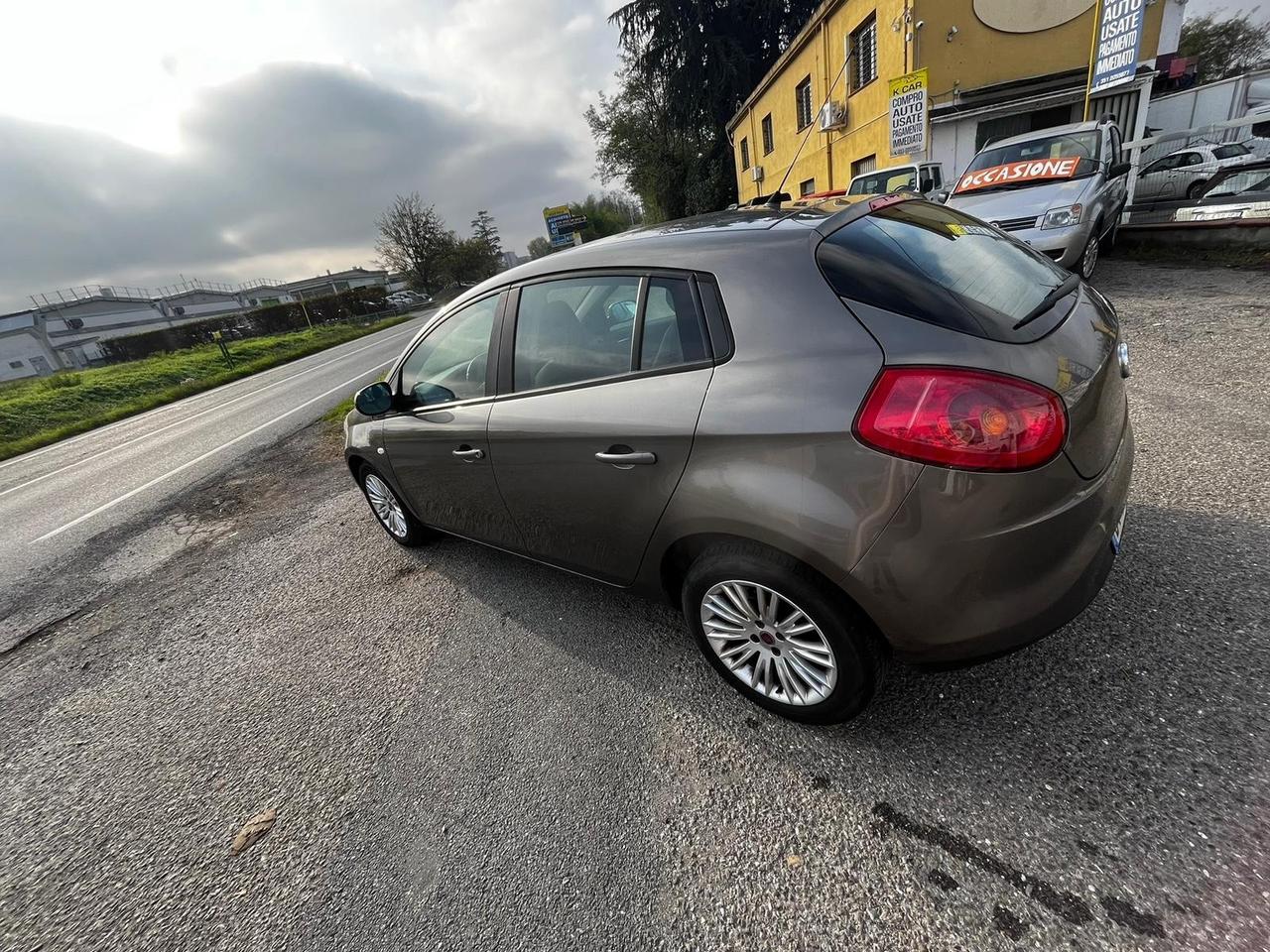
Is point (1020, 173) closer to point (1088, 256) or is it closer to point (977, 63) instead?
point (1088, 256)

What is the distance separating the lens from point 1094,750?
1.68m

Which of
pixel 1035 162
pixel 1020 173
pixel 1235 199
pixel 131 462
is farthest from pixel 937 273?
pixel 1235 199

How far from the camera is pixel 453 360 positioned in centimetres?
294

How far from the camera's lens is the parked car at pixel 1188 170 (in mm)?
15766

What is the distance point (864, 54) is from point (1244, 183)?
378 inches

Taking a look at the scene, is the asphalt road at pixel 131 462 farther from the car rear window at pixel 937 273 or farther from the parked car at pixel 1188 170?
the parked car at pixel 1188 170

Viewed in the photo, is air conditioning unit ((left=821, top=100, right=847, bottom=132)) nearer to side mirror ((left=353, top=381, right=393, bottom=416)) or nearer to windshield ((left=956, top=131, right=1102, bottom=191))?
windshield ((left=956, top=131, right=1102, bottom=191))

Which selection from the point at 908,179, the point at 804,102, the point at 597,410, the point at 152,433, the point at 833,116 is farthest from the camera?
the point at 804,102

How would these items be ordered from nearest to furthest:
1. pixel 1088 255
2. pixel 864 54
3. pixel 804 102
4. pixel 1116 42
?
pixel 1088 255
pixel 1116 42
pixel 864 54
pixel 804 102

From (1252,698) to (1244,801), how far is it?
0.43 m

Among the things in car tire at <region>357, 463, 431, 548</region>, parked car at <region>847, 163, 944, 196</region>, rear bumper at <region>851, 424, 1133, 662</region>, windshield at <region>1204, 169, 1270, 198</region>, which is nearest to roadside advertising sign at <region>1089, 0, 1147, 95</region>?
parked car at <region>847, 163, 944, 196</region>

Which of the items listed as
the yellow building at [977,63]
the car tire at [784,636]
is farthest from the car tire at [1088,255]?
the car tire at [784,636]

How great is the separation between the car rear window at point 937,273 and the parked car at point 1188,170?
65.3 ft

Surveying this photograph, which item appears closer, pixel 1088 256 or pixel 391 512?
pixel 391 512
